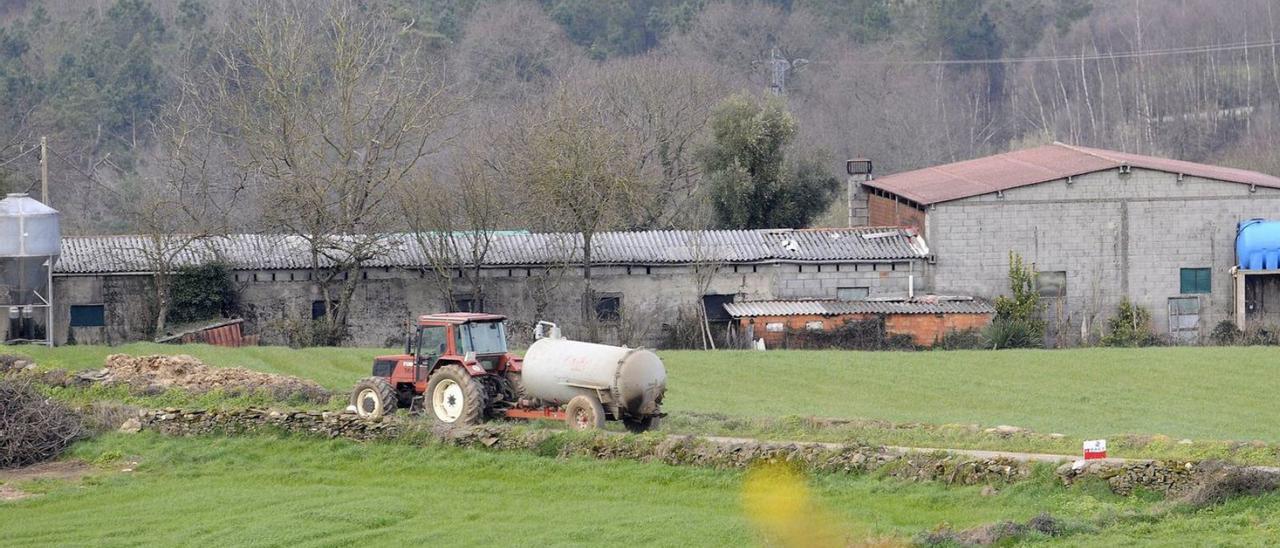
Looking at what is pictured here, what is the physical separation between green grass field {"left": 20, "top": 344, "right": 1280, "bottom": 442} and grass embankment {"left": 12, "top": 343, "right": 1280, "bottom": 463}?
4 cm

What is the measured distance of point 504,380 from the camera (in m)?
24.2

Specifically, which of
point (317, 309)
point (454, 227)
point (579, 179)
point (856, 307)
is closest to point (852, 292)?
point (856, 307)

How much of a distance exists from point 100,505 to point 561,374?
639 centimetres

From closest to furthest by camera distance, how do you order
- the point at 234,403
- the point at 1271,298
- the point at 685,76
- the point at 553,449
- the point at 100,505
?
the point at 100,505 < the point at 553,449 < the point at 234,403 < the point at 1271,298 < the point at 685,76

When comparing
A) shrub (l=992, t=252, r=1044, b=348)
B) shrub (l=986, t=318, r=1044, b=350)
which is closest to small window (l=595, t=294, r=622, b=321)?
shrub (l=986, t=318, r=1044, b=350)

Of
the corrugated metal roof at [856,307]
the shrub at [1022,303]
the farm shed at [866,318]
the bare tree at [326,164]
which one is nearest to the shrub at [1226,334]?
the shrub at [1022,303]

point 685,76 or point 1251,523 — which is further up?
point 685,76

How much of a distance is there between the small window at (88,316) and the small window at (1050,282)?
954 inches

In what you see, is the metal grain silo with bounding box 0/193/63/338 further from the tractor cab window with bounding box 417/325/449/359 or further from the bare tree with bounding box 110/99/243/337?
the tractor cab window with bounding box 417/325/449/359

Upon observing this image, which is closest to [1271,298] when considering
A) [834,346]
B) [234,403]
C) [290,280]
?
[834,346]

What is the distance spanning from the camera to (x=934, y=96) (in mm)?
92625

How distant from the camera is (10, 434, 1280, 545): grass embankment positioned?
1681 centimetres

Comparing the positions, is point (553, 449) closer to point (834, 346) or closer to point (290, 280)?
point (834, 346)

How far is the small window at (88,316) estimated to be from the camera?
136 ft
